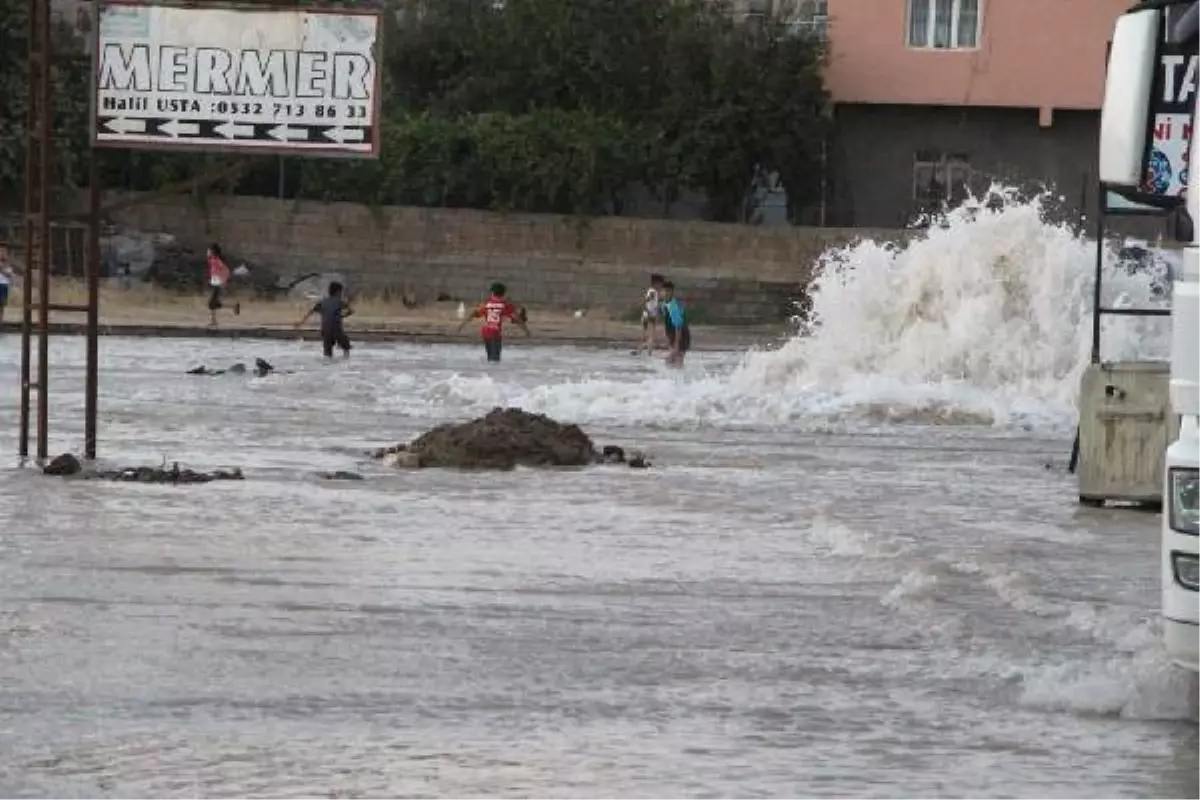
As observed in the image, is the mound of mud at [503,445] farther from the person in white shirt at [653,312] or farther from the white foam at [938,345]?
the person in white shirt at [653,312]

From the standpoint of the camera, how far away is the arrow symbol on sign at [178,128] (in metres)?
18.6

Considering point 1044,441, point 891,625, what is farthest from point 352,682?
point 1044,441

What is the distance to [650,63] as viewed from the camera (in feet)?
182

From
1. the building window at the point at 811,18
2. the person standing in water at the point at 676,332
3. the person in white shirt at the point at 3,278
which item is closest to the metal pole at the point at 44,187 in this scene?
the person standing in water at the point at 676,332

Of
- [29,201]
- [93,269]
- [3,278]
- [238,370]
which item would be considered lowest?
[238,370]

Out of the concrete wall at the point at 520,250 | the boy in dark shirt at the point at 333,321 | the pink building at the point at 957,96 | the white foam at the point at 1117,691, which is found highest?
the pink building at the point at 957,96

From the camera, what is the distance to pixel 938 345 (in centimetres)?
3162

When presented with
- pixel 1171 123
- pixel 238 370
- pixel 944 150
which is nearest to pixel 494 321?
pixel 238 370

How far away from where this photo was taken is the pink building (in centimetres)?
5256

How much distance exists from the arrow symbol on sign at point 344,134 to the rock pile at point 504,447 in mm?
2730

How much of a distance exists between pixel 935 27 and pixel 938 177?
3.06 m

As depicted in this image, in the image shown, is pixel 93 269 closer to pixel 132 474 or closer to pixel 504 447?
pixel 132 474

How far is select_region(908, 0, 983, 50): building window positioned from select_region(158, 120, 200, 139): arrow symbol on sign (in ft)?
119

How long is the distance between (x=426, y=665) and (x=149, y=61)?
9042 millimetres
